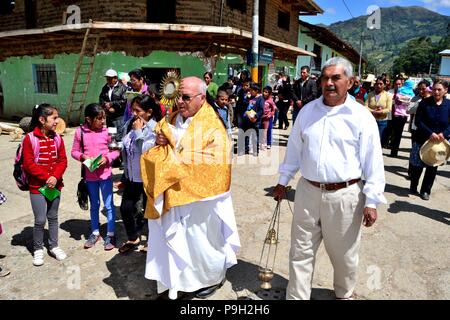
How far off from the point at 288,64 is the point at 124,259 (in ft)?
59.9

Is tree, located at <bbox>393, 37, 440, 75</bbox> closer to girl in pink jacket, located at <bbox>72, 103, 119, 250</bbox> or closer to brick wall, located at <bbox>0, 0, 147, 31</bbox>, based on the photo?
brick wall, located at <bbox>0, 0, 147, 31</bbox>

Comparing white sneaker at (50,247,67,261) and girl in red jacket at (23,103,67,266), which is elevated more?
girl in red jacket at (23,103,67,266)

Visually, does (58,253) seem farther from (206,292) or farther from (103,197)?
(206,292)

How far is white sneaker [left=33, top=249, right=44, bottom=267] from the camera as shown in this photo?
3.65m

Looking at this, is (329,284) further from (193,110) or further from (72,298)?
(72,298)

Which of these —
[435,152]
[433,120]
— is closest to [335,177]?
[435,152]

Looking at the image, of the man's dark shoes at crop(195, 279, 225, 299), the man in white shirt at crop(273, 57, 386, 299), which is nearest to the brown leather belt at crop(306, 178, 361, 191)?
the man in white shirt at crop(273, 57, 386, 299)

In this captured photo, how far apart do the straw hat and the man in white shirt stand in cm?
321

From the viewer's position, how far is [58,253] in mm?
3771

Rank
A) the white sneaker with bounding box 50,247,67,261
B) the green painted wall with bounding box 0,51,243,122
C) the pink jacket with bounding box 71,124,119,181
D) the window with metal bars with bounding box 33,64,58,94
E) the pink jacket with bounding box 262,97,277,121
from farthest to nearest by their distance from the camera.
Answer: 1. the window with metal bars with bounding box 33,64,58,94
2. the green painted wall with bounding box 0,51,243,122
3. the pink jacket with bounding box 262,97,277,121
4. the pink jacket with bounding box 71,124,119,181
5. the white sneaker with bounding box 50,247,67,261

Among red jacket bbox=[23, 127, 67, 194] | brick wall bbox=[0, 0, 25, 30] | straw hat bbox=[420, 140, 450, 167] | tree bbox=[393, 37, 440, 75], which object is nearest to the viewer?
red jacket bbox=[23, 127, 67, 194]

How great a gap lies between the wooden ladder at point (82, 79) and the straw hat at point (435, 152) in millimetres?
10282

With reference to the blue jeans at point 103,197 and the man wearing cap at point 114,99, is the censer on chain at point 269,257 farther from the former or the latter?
the man wearing cap at point 114,99
